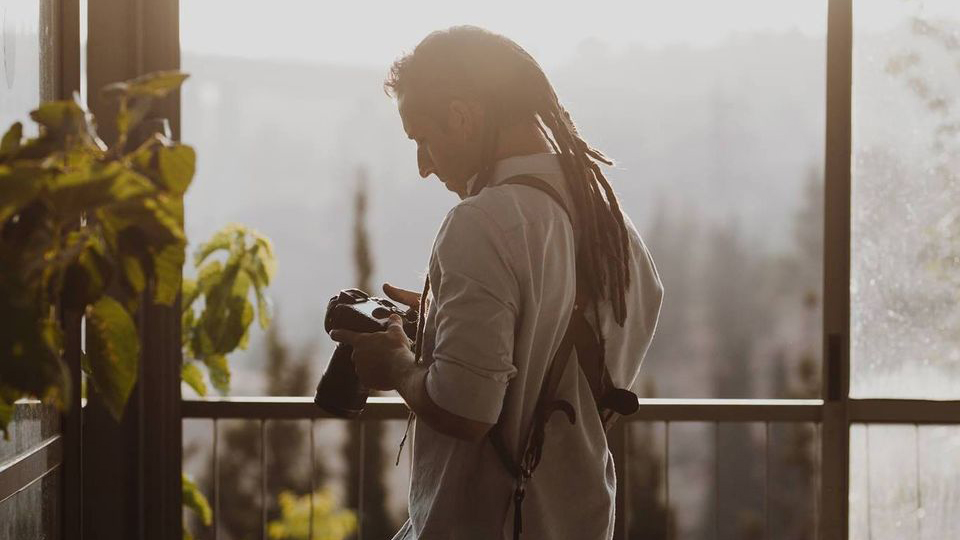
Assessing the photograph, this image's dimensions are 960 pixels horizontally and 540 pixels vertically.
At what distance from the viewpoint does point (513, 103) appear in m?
1.49

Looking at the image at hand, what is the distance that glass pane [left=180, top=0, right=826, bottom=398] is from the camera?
286 cm

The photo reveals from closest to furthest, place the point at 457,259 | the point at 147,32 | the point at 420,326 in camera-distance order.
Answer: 1. the point at 457,259
2. the point at 420,326
3. the point at 147,32

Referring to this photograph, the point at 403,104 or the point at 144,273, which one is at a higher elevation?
the point at 403,104

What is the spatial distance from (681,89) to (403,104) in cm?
188

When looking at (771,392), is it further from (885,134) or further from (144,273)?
(144,273)

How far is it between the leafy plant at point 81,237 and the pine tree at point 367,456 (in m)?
2.42

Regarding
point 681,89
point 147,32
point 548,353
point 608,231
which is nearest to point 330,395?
point 548,353

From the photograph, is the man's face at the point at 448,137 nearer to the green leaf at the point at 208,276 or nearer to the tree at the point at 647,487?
the green leaf at the point at 208,276

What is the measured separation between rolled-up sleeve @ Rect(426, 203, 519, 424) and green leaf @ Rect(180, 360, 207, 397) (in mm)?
1621

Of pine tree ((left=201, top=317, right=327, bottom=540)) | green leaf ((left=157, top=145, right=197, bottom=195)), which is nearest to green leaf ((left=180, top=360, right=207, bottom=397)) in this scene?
pine tree ((left=201, top=317, right=327, bottom=540))

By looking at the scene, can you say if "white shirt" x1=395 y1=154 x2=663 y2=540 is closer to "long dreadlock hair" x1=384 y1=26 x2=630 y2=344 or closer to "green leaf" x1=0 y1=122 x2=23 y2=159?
"long dreadlock hair" x1=384 y1=26 x2=630 y2=344

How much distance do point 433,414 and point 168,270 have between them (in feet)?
1.71

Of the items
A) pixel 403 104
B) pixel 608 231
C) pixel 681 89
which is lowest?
pixel 608 231

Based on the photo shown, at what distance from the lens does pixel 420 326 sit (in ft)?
5.13
